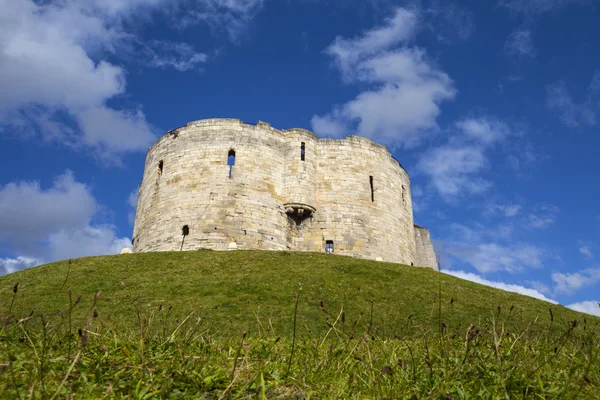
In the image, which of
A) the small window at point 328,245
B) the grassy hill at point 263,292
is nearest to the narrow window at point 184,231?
the grassy hill at point 263,292

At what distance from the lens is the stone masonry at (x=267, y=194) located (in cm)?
2478

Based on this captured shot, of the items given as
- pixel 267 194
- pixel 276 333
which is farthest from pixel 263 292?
pixel 267 194

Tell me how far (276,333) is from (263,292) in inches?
182

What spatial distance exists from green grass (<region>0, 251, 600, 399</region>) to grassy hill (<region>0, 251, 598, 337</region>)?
0.08m

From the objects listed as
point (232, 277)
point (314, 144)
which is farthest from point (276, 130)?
point (232, 277)

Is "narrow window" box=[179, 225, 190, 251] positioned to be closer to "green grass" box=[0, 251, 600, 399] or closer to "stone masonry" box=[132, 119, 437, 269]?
"stone masonry" box=[132, 119, 437, 269]

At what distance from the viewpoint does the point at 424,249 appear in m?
36.1

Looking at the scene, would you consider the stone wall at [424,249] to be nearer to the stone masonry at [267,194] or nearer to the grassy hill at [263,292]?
the stone masonry at [267,194]

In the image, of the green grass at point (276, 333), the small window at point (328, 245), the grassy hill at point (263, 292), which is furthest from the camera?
the small window at point (328, 245)

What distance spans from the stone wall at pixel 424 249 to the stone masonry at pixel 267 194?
20.9ft

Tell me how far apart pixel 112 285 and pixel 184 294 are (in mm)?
2794

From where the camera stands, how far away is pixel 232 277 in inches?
664

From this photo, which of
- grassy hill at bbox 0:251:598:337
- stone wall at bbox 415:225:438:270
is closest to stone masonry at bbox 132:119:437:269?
grassy hill at bbox 0:251:598:337

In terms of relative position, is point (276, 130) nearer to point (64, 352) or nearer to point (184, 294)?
point (184, 294)
